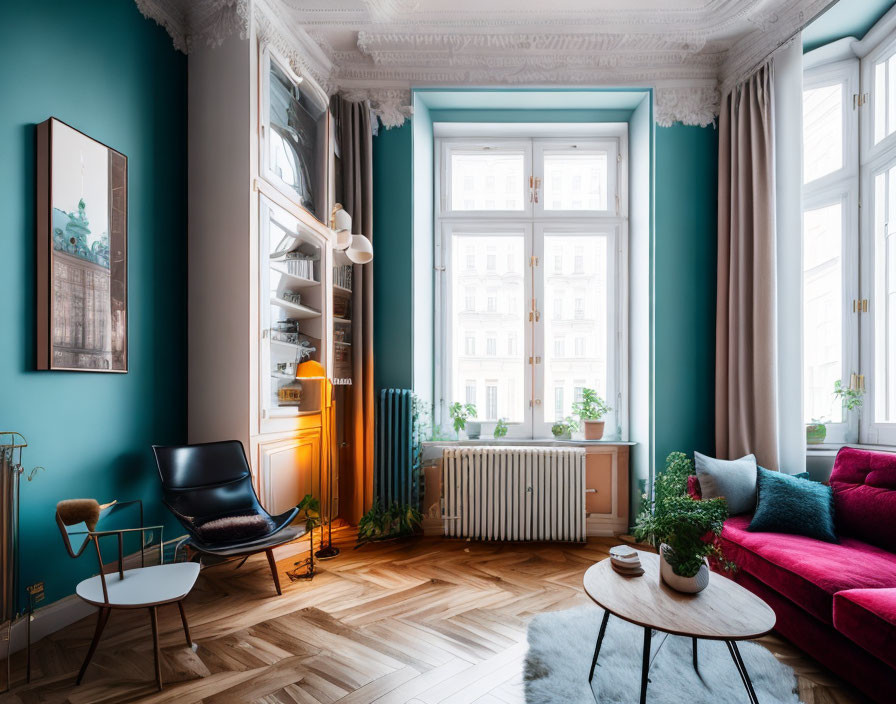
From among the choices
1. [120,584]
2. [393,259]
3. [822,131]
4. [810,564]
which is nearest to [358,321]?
[393,259]

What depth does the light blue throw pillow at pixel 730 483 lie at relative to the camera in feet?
10.0

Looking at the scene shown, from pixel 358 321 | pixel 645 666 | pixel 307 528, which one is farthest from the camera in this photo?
pixel 358 321

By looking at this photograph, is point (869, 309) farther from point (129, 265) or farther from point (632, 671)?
point (129, 265)

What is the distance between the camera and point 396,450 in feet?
13.0

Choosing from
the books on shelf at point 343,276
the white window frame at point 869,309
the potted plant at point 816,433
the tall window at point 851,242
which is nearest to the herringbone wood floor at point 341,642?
the potted plant at point 816,433

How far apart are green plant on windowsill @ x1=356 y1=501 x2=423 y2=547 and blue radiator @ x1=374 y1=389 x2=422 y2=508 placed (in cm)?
5

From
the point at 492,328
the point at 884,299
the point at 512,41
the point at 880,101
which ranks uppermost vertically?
the point at 512,41

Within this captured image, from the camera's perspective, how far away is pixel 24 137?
239 centimetres

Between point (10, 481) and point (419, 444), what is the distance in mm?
2469

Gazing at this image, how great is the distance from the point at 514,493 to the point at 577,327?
1.46 m

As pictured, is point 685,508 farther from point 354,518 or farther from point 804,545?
point 354,518

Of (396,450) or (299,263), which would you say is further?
(396,450)

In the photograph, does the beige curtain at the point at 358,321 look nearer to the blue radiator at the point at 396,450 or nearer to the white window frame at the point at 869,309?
the blue radiator at the point at 396,450

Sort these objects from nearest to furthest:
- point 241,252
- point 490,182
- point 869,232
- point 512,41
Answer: point 241,252 < point 869,232 < point 512,41 < point 490,182
